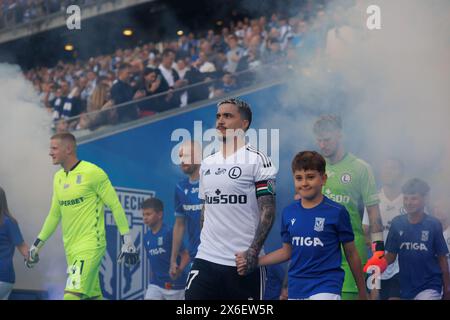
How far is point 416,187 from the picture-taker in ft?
21.1

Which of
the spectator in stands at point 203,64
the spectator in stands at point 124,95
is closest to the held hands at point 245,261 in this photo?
the spectator in stands at point 124,95

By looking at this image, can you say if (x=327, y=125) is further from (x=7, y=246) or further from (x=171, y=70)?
(x=171, y=70)

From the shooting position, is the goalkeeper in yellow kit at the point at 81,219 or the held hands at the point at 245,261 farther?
the goalkeeper in yellow kit at the point at 81,219

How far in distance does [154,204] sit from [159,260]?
0.54 meters

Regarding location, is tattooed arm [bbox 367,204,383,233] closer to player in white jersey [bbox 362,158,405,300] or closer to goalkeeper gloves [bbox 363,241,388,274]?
goalkeeper gloves [bbox 363,241,388,274]

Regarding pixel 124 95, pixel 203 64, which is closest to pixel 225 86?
pixel 203 64

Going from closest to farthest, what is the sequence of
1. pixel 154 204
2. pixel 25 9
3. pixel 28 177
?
1. pixel 154 204
2. pixel 28 177
3. pixel 25 9

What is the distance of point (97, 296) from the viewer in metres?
6.37

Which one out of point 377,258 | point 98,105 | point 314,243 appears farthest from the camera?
point 98,105

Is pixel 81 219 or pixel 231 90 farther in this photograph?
pixel 231 90

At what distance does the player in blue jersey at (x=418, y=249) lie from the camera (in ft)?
20.5

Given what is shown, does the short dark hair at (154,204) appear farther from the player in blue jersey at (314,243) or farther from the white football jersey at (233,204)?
the player in blue jersey at (314,243)
